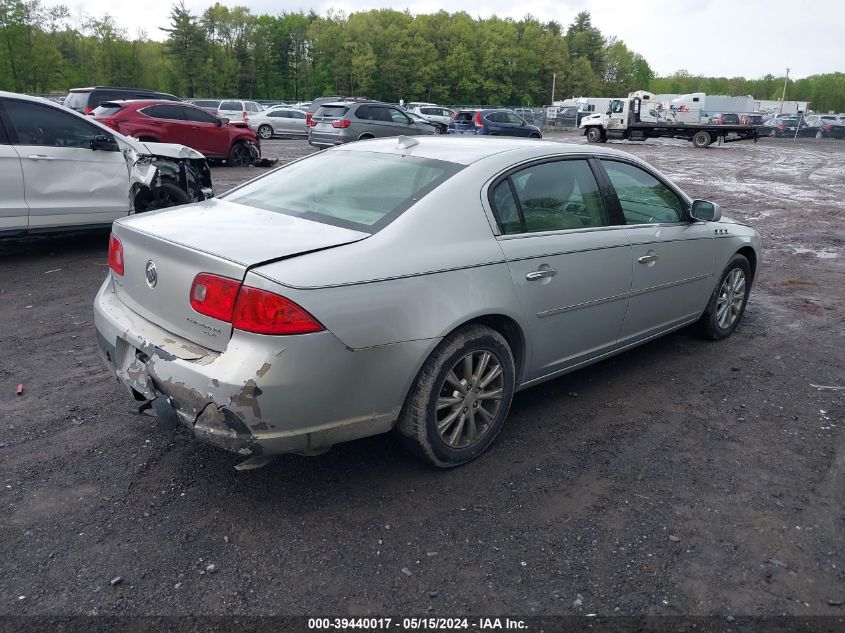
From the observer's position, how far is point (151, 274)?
3.22 metres

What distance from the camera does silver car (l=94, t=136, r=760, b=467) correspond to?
281cm

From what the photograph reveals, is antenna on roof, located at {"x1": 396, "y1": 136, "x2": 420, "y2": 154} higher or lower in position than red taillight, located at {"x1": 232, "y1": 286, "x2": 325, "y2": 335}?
higher

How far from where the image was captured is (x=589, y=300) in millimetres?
4020

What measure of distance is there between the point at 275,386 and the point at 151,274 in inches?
36.8

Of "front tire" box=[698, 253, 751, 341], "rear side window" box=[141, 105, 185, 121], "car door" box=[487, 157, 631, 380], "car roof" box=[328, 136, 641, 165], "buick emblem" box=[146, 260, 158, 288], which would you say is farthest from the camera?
"rear side window" box=[141, 105, 185, 121]

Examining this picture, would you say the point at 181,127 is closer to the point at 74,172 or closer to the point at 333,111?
the point at 333,111

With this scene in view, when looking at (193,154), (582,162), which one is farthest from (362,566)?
(193,154)

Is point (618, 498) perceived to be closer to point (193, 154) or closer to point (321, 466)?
point (321, 466)

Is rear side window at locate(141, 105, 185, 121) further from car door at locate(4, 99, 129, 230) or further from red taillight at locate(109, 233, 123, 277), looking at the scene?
red taillight at locate(109, 233, 123, 277)

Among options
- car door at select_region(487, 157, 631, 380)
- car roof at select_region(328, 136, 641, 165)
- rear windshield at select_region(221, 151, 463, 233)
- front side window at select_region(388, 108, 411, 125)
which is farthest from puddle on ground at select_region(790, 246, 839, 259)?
front side window at select_region(388, 108, 411, 125)

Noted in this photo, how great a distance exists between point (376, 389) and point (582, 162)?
84.1 inches

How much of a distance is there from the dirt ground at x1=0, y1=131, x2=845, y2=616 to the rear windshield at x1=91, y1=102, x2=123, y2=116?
39.7ft

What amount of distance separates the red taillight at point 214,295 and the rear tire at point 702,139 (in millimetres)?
36125

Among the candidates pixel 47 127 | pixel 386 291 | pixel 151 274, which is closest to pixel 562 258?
pixel 386 291
